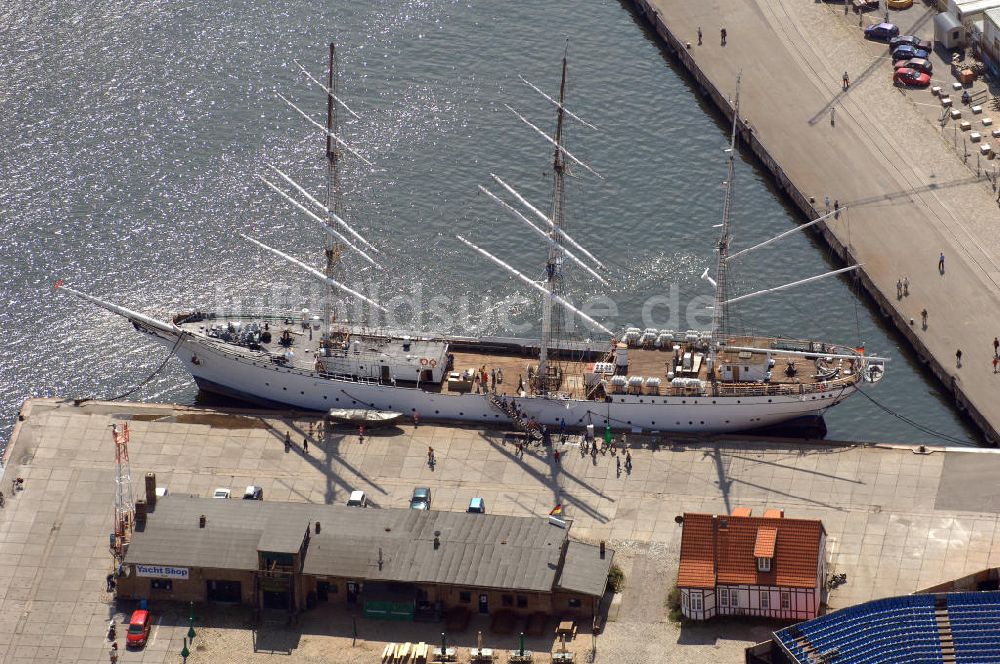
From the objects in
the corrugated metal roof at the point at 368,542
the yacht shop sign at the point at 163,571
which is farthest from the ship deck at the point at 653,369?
the yacht shop sign at the point at 163,571

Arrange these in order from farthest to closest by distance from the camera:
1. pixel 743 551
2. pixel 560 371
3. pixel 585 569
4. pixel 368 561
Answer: pixel 560 371
pixel 368 561
pixel 585 569
pixel 743 551

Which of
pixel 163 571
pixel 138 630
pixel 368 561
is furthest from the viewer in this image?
pixel 163 571

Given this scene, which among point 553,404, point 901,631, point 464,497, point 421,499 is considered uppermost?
point 553,404

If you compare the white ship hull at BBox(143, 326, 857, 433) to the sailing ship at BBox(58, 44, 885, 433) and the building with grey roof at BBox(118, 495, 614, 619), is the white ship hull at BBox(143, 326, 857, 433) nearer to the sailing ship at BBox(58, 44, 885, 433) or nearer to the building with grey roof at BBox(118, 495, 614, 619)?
the sailing ship at BBox(58, 44, 885, 433)

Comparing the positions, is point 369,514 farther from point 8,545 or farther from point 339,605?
point 8,545

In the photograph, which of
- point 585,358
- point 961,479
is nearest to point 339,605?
point 585,358

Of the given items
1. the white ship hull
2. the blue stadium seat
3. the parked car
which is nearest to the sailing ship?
the white ship hull

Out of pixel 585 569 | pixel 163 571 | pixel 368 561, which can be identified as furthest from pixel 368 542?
pixel 585 569

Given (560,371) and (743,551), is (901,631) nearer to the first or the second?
(743,551)
